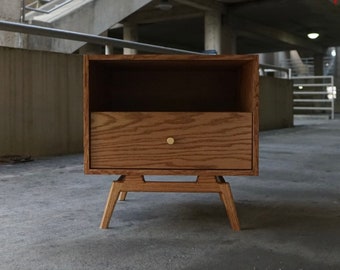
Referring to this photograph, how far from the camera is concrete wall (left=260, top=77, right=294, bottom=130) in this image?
966 cm

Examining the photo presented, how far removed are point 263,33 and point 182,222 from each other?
14.4 meters

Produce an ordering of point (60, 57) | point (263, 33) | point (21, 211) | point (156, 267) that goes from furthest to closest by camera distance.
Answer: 1. point (263, 33)
2. point (60, 57)
3. point (21, 211)
4. point (156, 267)

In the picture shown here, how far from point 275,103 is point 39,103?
649 centimetres

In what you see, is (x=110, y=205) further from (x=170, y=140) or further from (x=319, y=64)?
(x=319, y=64)

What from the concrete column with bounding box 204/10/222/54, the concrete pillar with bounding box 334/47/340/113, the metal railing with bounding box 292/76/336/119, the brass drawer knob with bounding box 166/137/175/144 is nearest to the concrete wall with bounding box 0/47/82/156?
the brass drawer knob with bounding box 166/137/175/144

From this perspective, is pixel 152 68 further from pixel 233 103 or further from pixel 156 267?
pixel 156 267

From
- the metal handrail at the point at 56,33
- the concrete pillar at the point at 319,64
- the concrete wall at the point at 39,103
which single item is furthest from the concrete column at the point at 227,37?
the concrete pillar at the point at 319,64

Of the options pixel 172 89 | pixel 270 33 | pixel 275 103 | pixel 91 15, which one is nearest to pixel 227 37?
pixel 270 33

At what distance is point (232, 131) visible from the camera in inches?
88.5

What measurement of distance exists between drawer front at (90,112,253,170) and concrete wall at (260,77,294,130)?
7.42 m

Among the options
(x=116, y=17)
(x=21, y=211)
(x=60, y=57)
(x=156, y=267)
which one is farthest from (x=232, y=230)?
(x=116, y=17)

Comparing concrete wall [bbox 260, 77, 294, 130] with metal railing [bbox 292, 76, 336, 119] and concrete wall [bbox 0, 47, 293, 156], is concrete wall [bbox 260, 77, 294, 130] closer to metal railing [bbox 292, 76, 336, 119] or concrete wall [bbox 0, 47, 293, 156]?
metal railing [bbox 292, 76, 336, 119]

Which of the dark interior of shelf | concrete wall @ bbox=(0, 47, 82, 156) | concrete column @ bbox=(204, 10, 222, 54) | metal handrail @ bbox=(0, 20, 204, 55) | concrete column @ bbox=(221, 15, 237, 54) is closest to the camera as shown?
the dark interior of shelf

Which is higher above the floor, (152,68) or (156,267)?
(152,68)
